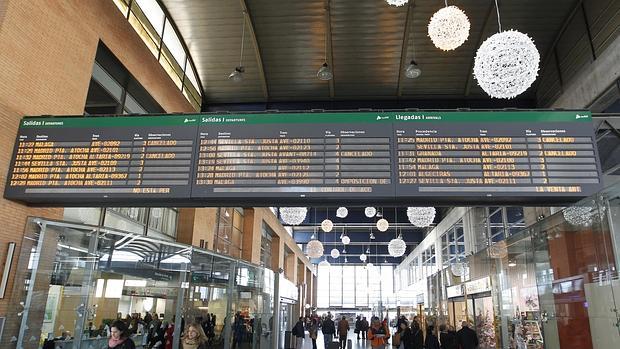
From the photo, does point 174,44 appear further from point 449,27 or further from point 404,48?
point 449,27

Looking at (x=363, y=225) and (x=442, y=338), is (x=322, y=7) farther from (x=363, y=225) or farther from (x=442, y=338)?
(x=363, y=225)

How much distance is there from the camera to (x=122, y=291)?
1040 centimetres

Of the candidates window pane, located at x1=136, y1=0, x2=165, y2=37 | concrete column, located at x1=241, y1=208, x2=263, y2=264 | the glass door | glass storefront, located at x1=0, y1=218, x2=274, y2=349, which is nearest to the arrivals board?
the glass door

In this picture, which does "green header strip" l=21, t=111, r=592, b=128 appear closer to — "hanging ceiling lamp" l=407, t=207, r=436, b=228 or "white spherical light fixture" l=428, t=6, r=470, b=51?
"white spherical light fixture" l=428, t=6, r=470, b=51

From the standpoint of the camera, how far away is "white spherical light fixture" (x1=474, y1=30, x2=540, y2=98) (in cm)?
568

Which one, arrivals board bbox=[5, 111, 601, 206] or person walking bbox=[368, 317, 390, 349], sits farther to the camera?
person walking bbox=[368, 317, 390, 349]

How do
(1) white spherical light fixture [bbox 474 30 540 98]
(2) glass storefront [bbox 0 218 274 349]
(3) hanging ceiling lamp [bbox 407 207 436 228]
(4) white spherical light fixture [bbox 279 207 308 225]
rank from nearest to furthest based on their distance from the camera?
(1) white spherical light fixture [bbox 474 30 540 98] < (2) glass storefront [bbox 0 218 274 349] < (3) hanging ceiling lamp [bbox 407 207 436 228] < (4) white spherical light fixture [bbox 279 207 308 225]

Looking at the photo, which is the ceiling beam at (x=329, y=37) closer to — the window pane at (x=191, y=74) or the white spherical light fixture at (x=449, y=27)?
the window pane at (x=191, y=74)

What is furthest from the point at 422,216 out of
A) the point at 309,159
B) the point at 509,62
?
the point at 309,159

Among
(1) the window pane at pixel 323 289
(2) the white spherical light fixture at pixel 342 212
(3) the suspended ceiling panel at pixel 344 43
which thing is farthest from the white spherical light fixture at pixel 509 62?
(1) the window pane at pixel 323 289

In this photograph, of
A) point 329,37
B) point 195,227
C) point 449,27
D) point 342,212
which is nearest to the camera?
point 449,27

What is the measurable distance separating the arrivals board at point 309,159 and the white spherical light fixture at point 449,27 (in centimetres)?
157

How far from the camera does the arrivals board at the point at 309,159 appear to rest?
5426 millimetres

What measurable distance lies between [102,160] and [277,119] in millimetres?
2353
